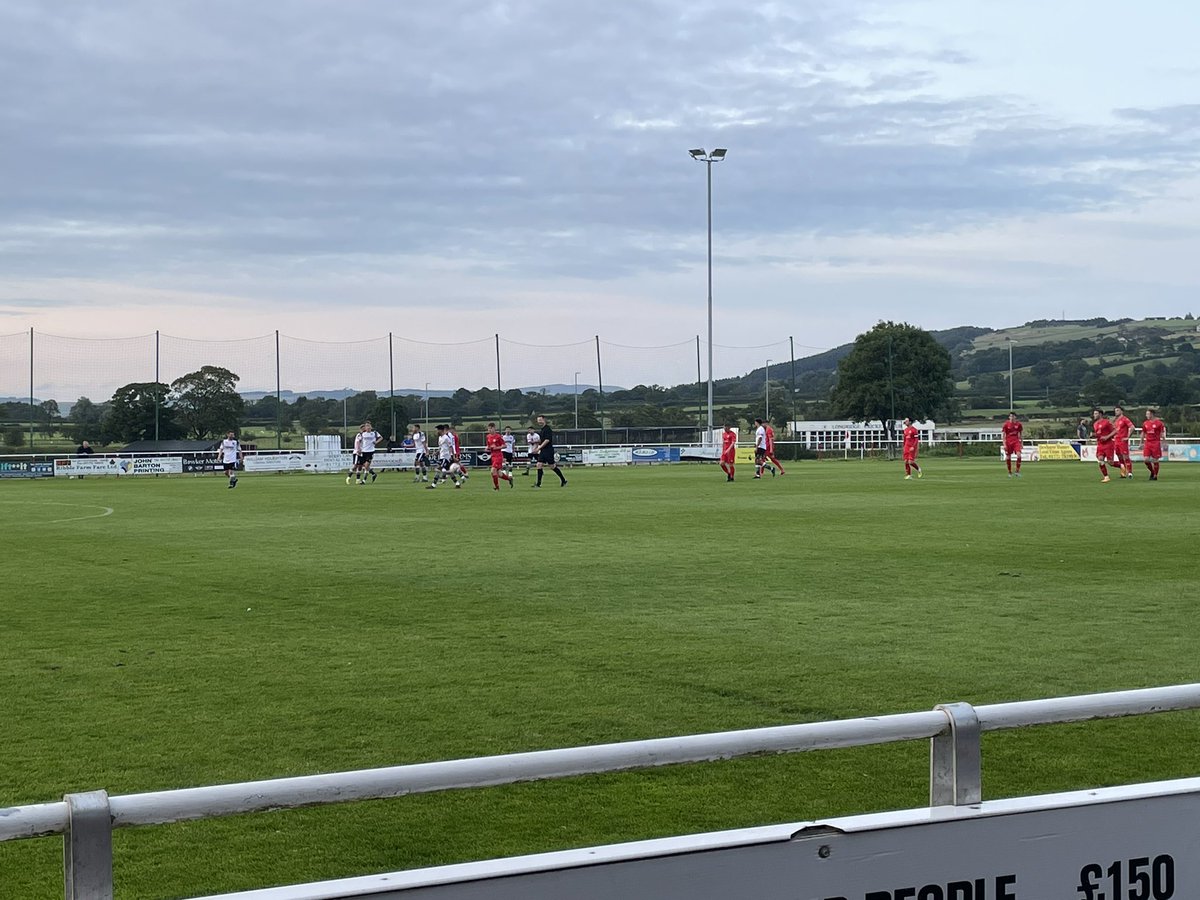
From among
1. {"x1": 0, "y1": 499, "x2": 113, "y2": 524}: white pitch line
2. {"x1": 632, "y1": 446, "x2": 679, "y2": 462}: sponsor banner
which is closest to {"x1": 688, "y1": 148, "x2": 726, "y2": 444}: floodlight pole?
{"x1": 632, "y1": 446, "x2": 679, "y2": 462}: sponsor banner

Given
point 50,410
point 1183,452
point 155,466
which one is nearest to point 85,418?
point 50,410

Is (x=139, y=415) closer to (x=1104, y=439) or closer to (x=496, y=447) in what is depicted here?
(x=496, y=447)

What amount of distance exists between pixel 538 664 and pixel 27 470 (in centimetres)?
5097

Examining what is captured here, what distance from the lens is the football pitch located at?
620cm

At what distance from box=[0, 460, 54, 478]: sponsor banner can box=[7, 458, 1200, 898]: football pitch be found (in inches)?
1384

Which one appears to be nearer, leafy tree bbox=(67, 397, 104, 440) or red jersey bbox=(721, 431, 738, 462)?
red jersey bbox=(721, 431, 738, 462)

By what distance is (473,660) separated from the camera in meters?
10.1

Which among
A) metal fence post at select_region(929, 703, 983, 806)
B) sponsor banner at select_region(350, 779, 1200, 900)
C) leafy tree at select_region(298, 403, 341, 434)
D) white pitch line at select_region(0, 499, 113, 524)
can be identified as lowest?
white pitch line at select_region(0, 499, 113, 524)

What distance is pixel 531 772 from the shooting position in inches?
117

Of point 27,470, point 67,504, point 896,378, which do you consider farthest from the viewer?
point 896,378

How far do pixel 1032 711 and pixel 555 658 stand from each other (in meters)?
6.89

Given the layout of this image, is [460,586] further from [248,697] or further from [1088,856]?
[1088,856]

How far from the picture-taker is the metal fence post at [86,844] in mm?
2650

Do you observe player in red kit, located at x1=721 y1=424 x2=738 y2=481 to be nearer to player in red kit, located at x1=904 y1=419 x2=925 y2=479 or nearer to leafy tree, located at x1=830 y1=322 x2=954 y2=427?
player in red kit, located at x1=904 y1=419 x2=925 y2=479
